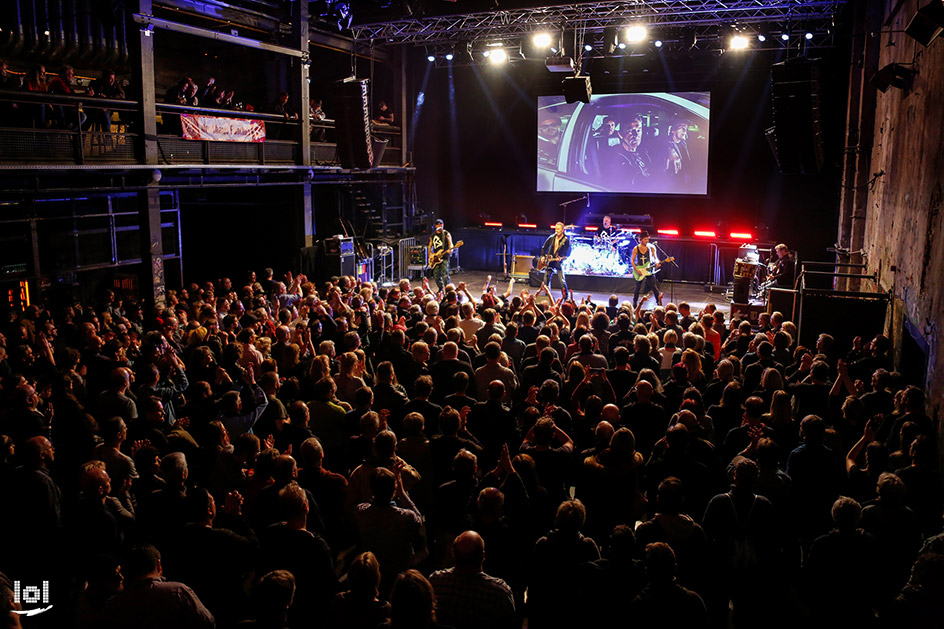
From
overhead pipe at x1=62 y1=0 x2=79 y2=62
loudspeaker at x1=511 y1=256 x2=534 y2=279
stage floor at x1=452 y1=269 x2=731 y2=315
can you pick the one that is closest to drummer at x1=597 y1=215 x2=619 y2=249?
stage floor at x1=452 y1=269 x2=731 y2=315

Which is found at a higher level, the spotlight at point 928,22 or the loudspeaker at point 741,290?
the spotlight at point 928,22

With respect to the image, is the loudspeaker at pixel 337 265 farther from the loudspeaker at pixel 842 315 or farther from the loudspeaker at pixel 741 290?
the loudspeaker at pixel 842 315

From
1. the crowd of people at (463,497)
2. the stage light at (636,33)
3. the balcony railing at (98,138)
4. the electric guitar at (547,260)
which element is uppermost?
the stage light at (636,33)

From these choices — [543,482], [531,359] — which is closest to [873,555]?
[543,482]

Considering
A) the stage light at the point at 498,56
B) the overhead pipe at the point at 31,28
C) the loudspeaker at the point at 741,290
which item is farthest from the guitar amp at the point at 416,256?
the overhead pipe at the point at 31,28

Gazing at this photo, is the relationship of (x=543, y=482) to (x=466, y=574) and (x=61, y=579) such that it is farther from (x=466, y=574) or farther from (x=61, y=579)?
(x=61, y=579)

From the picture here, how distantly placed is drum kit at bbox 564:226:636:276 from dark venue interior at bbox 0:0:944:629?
0.27 ft

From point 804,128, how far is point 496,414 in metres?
9.24

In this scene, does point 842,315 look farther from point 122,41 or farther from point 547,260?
point 122,41

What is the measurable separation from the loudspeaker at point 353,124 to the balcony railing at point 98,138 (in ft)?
4.87

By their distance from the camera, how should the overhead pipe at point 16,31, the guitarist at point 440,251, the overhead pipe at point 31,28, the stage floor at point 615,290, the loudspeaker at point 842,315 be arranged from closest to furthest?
the loudspeaker at point 842,315
the overhead pipe at point 16,31
the overhead pipe at point 31,28
the guitarist at point 440,251
the stage floor at point 615,290

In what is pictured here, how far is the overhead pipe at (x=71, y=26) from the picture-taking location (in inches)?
491

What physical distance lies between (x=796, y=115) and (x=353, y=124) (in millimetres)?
8091

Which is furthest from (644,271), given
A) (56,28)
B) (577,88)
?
(56,28)
